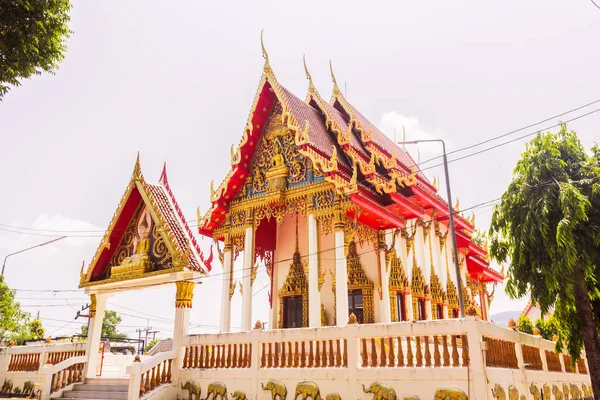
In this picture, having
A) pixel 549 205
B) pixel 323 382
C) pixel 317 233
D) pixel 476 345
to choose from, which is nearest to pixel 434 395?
pixel 476 345

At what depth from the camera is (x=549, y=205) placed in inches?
330

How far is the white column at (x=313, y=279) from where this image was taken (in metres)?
11.7

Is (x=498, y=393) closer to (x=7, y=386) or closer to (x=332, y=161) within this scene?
(x=332, y=161)

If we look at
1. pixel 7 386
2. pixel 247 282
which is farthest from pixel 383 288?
pixel 7 386

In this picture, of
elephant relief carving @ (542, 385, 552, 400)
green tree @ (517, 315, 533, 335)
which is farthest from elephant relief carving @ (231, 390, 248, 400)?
green tree @ (517, 315, 533, 335)

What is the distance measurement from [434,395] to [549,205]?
149 inches

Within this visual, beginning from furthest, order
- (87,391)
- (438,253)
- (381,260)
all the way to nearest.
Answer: (438,253)
(381,260)
(87,391)

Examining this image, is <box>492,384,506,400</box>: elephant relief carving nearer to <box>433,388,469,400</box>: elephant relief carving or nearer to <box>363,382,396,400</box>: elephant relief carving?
<box>433,388,469,400</box>: elephant relief carving

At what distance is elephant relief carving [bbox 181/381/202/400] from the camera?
9469mm

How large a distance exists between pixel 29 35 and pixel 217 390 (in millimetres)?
7388

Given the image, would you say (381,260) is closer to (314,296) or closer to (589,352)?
(314,296)

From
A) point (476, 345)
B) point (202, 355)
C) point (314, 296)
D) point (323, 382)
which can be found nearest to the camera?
point (476, 345)

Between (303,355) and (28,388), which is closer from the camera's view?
(303,355)

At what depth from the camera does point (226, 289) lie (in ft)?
45.1
